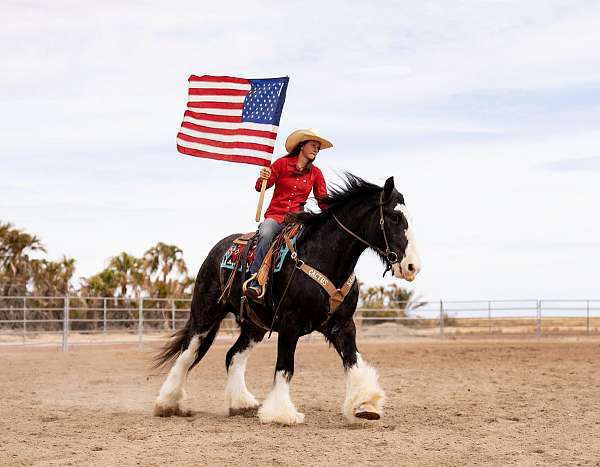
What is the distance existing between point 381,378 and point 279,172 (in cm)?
563

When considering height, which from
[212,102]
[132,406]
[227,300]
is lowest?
[132,406]

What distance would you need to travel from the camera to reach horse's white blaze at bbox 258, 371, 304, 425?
7.36 meters

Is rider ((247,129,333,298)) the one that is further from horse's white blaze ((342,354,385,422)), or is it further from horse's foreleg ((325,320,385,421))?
horse's white blaze ((342,354,385,422))

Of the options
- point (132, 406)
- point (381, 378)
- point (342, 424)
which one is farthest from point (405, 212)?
point (381, 378)

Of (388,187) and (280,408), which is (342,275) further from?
(280,408)

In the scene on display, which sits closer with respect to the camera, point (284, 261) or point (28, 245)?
point (284, 261)

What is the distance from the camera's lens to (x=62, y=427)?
7.59 m

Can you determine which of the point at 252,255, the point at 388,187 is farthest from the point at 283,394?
the point at 388,187

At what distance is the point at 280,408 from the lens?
291 inches

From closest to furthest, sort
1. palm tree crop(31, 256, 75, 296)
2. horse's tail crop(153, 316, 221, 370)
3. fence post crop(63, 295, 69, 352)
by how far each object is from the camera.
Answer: horse's tail crop(153, 316, 221, 370), fence post crop(63, 295, 69, 352), palm tree crop(31, 256, 75, 296)

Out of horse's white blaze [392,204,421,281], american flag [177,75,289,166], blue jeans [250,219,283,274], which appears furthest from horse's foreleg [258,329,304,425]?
american flag [177,75,289,166]

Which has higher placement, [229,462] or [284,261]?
[284,261]

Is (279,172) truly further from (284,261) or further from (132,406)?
(132,406)

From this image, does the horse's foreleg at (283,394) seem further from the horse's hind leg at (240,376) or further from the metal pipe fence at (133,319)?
the metal pipe fence at (133,319)
